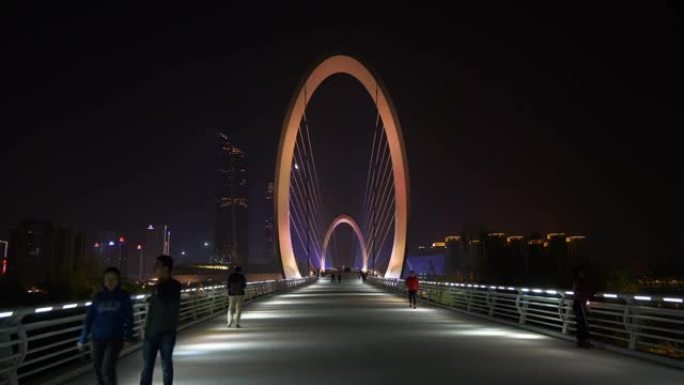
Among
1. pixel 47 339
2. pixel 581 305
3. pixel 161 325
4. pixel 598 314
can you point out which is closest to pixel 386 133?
pixel 598 314

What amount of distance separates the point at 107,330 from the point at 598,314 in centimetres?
1473

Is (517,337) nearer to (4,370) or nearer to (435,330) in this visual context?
(435,330)

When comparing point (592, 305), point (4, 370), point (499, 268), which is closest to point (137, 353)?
point (4, 370)

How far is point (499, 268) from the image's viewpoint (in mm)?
58875

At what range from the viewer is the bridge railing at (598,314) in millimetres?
11172

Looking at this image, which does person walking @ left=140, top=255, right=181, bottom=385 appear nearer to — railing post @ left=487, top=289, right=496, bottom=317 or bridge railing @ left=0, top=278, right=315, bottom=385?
bridge railing @ left=0, top=278, right=315, bottom=385

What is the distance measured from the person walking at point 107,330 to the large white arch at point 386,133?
44882mm

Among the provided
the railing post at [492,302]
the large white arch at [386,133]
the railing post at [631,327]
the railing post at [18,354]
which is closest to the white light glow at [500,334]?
the railing post at [631,327]

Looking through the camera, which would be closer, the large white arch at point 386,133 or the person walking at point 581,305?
the person walking at point 581,305

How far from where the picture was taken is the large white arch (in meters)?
51.8

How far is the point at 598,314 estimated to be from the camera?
60.1ft

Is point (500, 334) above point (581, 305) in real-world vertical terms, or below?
below

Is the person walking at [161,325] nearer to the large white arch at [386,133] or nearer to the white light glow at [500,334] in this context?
the white light glow at [500,334]

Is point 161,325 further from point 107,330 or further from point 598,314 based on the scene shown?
point 598,314
